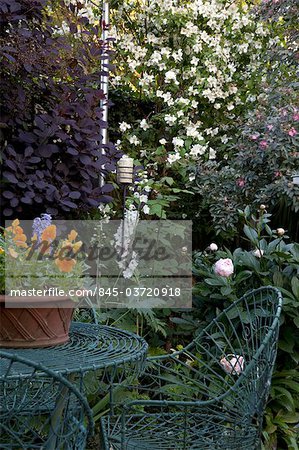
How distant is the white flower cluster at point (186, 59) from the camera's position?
13.3 ft

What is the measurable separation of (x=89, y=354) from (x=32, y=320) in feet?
0.54

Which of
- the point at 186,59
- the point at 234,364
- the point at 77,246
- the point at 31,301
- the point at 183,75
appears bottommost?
the point at 234,364

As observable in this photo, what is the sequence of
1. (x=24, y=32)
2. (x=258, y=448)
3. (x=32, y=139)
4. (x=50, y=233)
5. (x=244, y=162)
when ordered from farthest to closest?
(x=244, y=162) → (x=32, y=139) → (x=24, y=32) → (x=258, y=448) → (x=50, y=233)

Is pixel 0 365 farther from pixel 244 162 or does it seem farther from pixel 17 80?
pixel 244 162

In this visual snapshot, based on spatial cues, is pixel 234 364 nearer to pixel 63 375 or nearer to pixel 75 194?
pixel 63 375

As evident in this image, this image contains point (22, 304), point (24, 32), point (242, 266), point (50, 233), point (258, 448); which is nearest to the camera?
point (22, 304)

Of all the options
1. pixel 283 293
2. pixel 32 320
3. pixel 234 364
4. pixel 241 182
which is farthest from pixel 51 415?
pixel 241 182

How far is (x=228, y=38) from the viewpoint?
168 inches

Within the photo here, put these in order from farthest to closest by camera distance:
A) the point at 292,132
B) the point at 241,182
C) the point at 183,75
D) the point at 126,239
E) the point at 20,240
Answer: the point at 183,75 < the point at 241,182 < the point at 292,132 < the point at 126,239 < the point at 20,240

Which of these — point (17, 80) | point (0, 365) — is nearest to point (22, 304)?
point (0, 365)

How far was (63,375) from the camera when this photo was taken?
114 centimetres

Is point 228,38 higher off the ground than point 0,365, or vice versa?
point 228,38

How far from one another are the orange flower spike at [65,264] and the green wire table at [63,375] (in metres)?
0.19

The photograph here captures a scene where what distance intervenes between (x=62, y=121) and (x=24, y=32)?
1.37 ft
